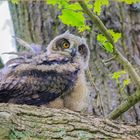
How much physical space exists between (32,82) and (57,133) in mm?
504

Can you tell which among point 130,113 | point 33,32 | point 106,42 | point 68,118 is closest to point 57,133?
point 68,118

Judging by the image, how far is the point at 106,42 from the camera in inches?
98.0

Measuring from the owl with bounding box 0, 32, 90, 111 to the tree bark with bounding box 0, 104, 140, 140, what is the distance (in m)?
0.31

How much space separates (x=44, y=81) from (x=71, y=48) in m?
0.55

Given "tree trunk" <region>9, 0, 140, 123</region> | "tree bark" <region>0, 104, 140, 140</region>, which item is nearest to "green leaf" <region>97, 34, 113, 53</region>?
"tree bark" <region>0, 104, 140, 140</region>

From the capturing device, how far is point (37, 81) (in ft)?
8.17

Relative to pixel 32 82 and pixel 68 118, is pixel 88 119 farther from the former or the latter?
pixel 32 82

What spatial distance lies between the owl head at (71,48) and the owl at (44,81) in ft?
0.16

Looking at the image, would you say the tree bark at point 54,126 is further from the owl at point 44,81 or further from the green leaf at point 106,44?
the green leaf at point 106,44

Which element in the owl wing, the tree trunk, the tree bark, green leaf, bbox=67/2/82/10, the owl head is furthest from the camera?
the tree trunk

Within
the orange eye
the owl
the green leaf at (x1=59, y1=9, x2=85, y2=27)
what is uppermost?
the green leaf at (x1=59, y1=9, x2=85, y2=27)

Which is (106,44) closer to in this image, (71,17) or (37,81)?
(71,17)

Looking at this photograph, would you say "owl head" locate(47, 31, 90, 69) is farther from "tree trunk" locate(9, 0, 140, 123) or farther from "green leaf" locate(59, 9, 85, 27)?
"green leaf" locate(59, 9, 85, 27)

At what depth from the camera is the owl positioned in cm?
244
